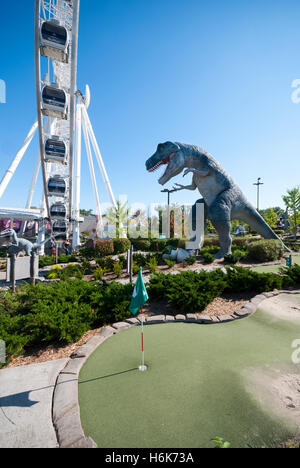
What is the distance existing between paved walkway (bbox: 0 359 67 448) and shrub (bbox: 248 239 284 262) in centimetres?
1107

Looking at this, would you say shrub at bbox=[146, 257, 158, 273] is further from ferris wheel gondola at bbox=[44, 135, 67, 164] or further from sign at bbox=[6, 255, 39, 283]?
ferris wheel gondola at bbox=[44, 135, 67, 164]

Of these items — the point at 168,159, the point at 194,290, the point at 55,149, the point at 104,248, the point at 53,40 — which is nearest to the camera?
the point at 194,290

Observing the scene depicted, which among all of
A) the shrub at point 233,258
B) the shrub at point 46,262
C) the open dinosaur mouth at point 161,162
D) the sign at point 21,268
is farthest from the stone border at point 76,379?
the shrub at point 46,262

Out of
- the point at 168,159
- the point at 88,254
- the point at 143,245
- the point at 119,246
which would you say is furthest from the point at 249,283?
the point at 119,246

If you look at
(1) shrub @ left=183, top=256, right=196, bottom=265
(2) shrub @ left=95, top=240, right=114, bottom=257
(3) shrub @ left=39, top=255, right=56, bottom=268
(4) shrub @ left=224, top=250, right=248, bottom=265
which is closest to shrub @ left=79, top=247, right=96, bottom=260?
(2) shrub @ left=95, top=240, right=114, bottom=257

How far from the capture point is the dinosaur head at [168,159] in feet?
35.0

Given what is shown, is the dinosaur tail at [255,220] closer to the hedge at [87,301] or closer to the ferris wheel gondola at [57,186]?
the hedge at [87,301]

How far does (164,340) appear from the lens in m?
3.71

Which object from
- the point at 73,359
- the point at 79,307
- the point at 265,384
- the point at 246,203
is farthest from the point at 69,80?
the point at 265,384

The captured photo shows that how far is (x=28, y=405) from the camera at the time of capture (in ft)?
7.46

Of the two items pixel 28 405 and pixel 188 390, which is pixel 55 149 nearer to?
pixel 28 405

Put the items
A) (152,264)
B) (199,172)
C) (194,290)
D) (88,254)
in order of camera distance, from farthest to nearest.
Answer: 1. (88,254)
2. (199,172)
3. (152,264)
4. (194,290)

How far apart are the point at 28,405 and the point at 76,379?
0.54m
